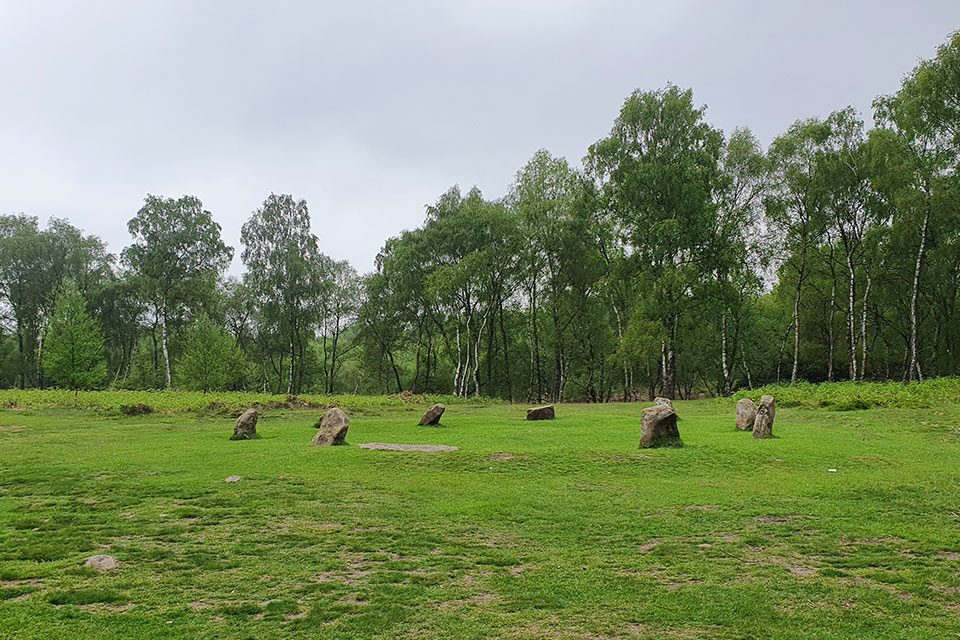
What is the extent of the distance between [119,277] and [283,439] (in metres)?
60.4

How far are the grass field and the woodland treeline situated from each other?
73.4ft

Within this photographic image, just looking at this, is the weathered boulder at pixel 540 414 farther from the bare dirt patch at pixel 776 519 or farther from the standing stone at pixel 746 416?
the bare dirt patch at pixel 776 519

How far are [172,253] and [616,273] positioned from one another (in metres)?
36.6

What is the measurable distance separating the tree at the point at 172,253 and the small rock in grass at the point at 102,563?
43454mm

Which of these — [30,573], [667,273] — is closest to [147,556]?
[30,573]

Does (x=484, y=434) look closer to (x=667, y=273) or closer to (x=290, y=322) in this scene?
(x=667, y=273)

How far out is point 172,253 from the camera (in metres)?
46.7

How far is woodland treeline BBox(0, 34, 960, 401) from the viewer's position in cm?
3303

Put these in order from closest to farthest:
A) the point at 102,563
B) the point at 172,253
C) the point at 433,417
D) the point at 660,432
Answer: the point at 102,563 < the point at 660,432 < the point at 433,417 < the point at 172,253

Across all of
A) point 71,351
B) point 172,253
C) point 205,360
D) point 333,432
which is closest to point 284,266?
point 172,253

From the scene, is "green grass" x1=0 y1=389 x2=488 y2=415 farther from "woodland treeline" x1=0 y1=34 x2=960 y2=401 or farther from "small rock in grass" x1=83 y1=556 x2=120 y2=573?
"small rock in grass" x1=83 y1=556 x2=120 y2=573

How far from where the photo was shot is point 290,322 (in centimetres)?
5047

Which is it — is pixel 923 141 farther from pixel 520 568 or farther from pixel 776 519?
pixel 520 568

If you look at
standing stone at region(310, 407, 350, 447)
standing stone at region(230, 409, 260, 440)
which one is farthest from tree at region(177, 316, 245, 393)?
standing stone at region(310, 407, 350, 447)
